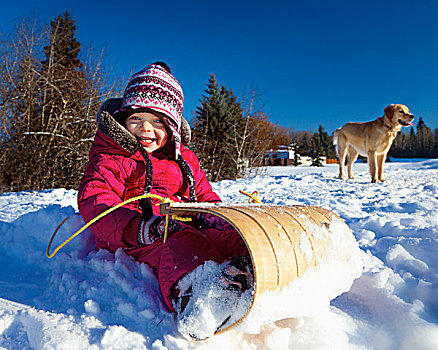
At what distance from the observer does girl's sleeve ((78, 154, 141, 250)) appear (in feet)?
3.93

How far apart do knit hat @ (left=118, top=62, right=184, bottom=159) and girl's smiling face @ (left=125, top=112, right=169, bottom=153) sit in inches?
2.3

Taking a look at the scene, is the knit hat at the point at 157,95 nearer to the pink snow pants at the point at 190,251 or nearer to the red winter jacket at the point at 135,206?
the red winter jacket at the point at 135,206

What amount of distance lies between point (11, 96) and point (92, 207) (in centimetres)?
611

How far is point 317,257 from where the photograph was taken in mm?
1103

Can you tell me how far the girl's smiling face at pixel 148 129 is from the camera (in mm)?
1931

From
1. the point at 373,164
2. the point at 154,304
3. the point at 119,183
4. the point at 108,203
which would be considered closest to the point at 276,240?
the point at 154,304

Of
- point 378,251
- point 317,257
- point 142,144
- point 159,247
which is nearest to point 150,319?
point 159,247

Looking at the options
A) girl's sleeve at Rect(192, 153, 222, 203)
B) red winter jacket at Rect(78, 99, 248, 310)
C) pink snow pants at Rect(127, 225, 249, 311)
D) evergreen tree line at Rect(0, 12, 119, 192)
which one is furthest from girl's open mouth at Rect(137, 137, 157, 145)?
evergreen tree line at Rect(0, 12, 119, 192)

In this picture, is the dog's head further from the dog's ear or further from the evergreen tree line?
the evergreen tree line

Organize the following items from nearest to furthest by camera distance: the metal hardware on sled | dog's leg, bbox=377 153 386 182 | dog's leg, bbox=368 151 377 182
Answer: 1. the metal hardware on sled
2. dog's leg, bbox=368 151 377 182
3. dog's leg, bbox=377 153 386 182

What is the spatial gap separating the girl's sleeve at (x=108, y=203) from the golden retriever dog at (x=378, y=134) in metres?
5.65

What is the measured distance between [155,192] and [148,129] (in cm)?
45

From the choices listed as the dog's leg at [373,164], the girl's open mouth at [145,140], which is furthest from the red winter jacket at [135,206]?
the dog's leg at [373,164]

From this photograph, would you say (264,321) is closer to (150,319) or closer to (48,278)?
(150,319)
